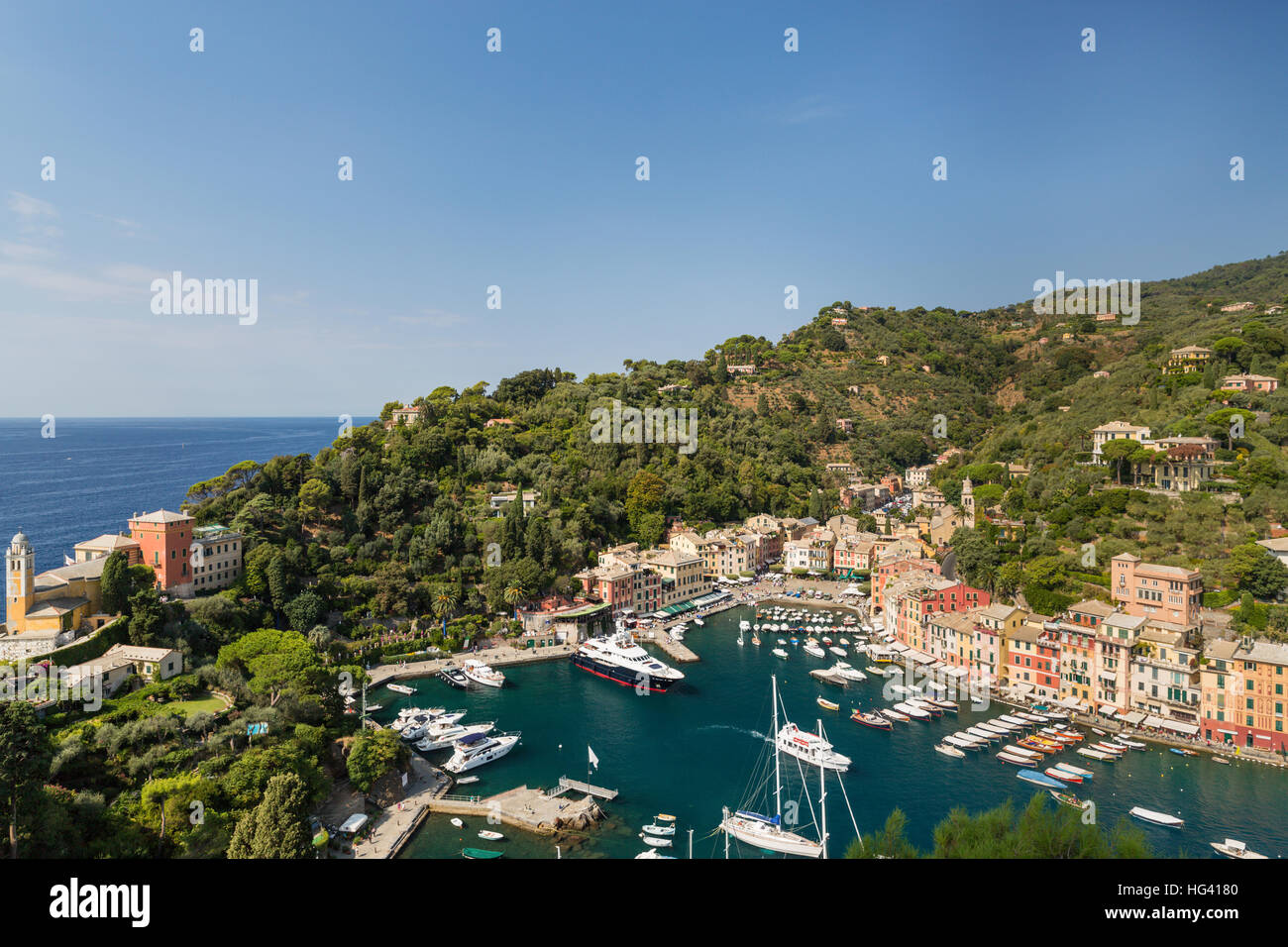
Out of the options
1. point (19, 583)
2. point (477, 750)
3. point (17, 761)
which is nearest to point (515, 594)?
point (477, 750)

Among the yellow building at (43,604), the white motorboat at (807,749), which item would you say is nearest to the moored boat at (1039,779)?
the white motorboat at (807,749)

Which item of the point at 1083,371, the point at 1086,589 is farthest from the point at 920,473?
the point at 1086,589

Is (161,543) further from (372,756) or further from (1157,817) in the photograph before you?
(1157,817)

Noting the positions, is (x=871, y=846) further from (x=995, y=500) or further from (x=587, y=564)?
(x=995, y=500)

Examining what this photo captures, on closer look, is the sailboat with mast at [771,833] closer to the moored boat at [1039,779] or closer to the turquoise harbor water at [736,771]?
the turquoise harbor water at [736,771]

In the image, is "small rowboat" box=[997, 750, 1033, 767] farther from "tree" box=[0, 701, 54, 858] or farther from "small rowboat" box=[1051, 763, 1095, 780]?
"tree" box=[0, 701, 54, 858]

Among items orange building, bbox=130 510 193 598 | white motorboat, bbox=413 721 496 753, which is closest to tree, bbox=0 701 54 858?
white motorboat, bbox=413 721 496 753
